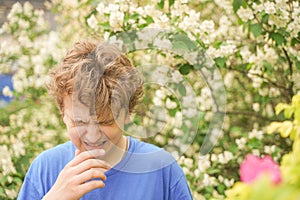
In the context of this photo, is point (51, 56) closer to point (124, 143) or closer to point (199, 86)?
point (199, 86)

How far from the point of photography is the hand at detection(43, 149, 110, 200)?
171 cm

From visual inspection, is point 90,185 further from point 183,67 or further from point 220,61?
point 220,61

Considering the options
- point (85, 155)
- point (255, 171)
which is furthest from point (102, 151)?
point (255, 171)

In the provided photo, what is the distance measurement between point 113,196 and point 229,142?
2317 mm

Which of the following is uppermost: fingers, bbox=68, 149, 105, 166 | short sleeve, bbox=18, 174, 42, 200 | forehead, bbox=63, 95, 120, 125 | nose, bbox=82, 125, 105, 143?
forehead, bbox=63, 95, 120, 125

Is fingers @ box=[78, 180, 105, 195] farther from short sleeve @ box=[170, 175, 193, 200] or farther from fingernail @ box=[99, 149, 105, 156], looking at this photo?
short sleeve @ box=[170, 175, 193, 200]

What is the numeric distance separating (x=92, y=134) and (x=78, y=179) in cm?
13

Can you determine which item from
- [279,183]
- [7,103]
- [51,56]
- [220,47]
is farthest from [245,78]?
[279,183]

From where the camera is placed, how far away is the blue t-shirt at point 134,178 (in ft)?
6.31

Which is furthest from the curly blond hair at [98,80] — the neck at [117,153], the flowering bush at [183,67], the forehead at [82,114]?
the flowering bush at [183,67]

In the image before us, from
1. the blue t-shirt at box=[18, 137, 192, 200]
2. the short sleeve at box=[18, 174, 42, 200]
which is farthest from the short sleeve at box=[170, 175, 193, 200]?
the short sleeve at box=[18, 174, 42, 200]

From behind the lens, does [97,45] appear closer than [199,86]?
Yes

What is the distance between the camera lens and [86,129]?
5.68 ft

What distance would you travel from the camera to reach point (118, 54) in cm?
189
